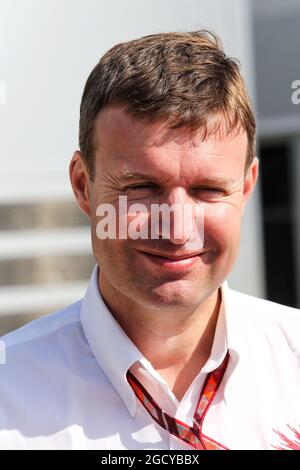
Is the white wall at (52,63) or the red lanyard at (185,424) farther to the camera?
the white wall at (52,63)

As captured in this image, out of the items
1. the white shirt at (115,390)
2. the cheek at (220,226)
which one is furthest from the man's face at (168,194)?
the white shirt at (115,390)

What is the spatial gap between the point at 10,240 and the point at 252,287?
923mm

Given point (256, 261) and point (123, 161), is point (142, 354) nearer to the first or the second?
point (123, 161)

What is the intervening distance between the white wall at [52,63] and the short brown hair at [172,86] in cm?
136

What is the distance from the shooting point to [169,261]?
4.43 feet

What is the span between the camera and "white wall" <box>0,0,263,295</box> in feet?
9.04

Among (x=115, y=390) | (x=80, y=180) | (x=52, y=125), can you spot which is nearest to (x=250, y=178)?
(x=80, y=180)

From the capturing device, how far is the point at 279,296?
4.73 metres

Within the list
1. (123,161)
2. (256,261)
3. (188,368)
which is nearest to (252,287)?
(256,261)

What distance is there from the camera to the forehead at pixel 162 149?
1.30 m

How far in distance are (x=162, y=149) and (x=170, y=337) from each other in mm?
363

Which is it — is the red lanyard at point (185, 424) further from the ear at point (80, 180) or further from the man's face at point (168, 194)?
the ear at point (80, 180)

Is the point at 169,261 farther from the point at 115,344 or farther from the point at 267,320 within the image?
the point at 267,320
